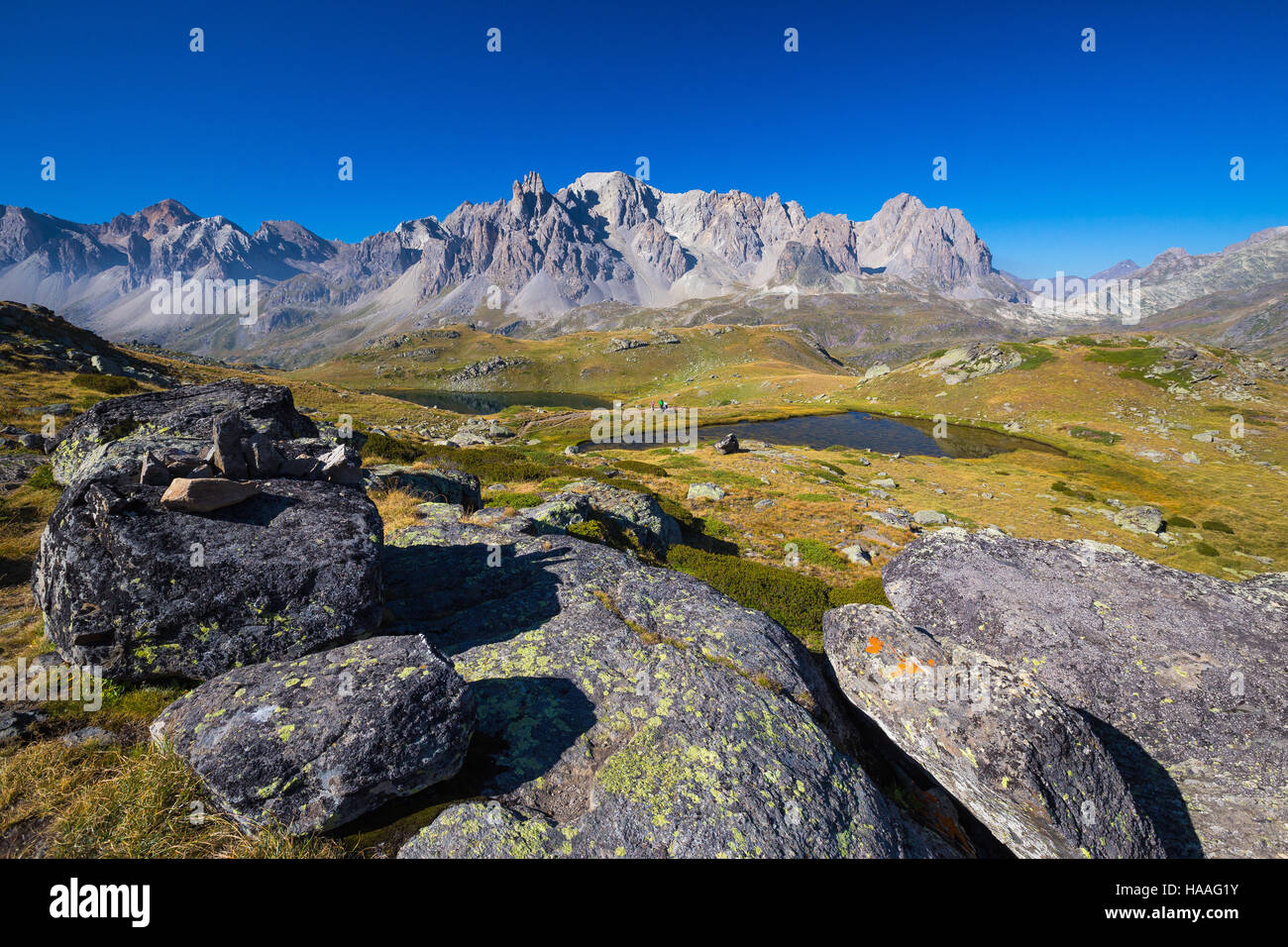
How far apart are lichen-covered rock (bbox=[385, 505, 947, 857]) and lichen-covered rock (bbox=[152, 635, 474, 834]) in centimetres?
89

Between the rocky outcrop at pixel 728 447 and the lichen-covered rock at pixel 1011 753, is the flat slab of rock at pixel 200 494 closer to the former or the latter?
the lichen-covered rock at pixel 1011 753

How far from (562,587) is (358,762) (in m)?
6.11

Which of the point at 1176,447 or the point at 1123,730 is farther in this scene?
the point at 1176,447

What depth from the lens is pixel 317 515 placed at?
922cm

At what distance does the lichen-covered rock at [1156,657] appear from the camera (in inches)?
360

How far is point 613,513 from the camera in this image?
71.2ft

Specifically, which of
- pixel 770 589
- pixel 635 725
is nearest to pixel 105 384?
pixel 770 589

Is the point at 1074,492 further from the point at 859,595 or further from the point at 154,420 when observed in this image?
the point at 154,420

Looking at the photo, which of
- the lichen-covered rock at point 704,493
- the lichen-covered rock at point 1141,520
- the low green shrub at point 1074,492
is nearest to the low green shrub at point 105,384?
the lichen-covered rock at point 704,493

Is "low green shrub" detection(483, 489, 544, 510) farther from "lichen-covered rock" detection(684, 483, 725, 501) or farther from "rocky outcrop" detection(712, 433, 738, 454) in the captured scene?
Result: "rocky outcrop" detection(712, 433, 738, 454)
